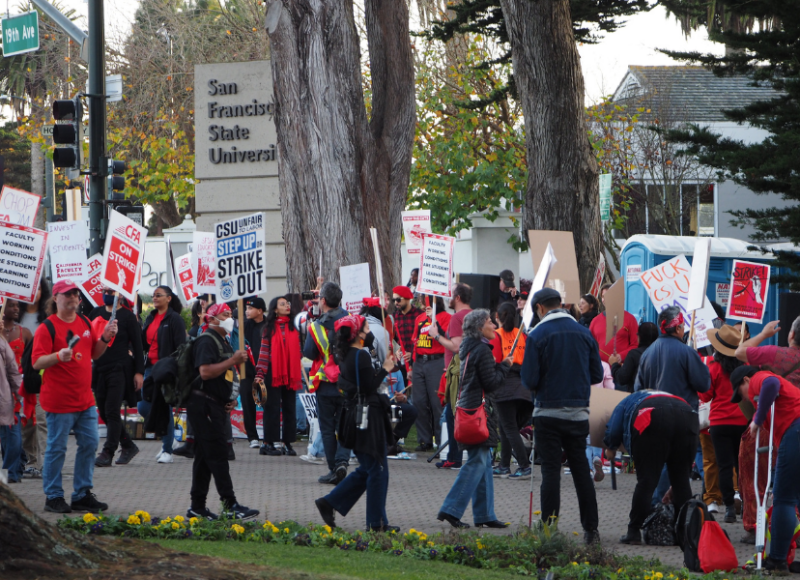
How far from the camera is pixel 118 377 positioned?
1153 cm

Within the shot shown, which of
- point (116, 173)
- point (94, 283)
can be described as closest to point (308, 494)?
point (94, 283)

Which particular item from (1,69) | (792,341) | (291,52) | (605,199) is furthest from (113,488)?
(1,69)

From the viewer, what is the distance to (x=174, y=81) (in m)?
33.7

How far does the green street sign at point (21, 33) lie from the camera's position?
648 inches

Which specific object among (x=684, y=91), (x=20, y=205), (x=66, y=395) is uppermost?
(x=684, y=91)

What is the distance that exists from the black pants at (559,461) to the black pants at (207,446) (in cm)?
239

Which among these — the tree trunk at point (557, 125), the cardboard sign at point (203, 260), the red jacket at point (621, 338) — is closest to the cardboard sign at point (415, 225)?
the tree trunk at point (557, 125)

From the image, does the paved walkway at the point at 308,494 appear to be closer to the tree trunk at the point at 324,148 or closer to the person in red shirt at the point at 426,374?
the person in red shirt at the point at 426,374

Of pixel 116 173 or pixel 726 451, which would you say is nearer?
pixel 726 451

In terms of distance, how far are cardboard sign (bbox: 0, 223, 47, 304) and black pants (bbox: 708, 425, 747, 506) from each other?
609 centimetres

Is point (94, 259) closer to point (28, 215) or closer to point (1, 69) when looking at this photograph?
point (28, 215)

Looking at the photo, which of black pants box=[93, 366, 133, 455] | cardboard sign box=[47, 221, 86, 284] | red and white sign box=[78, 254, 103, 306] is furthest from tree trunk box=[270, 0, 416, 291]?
black pants box=[93, 366, 133, 455]

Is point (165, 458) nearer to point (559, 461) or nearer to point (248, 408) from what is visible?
point (248, 408)

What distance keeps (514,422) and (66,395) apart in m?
4.75
